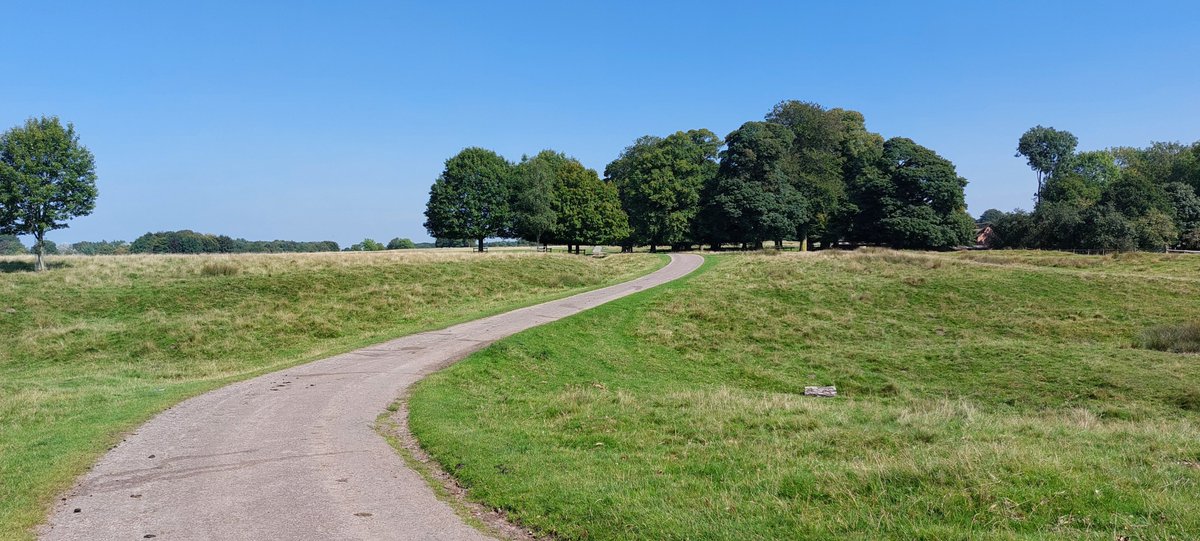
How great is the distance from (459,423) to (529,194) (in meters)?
71.8

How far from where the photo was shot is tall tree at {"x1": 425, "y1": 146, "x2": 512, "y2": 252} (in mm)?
80750

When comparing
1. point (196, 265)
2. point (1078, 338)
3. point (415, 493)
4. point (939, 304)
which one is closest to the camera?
point (415, 493)

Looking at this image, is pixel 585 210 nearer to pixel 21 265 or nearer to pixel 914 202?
pixel 914 202

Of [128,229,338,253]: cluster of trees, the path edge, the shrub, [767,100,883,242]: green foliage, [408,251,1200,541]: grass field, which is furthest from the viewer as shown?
[128,229,338,253]: cluster of trees

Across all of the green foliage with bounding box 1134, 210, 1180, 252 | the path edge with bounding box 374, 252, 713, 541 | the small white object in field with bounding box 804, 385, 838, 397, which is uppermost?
the green foliage with bounding box 1134, 210, 1180, 252

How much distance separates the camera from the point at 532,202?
81875mm

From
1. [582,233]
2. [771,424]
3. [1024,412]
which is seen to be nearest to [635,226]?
[582,233]

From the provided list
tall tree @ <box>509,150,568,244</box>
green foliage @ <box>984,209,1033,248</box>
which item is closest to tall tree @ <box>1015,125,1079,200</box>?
green foliage @ <box>984,209,1033,248</box>

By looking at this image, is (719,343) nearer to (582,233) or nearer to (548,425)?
(548,425)

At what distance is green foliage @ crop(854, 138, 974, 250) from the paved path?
67.7 metres

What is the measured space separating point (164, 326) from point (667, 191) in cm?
6154

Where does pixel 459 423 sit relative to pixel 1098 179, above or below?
below

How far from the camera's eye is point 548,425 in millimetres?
11742

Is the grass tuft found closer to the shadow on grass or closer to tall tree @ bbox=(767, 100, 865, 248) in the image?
tall tree @ bbox=(767, 100, 865, 248)
